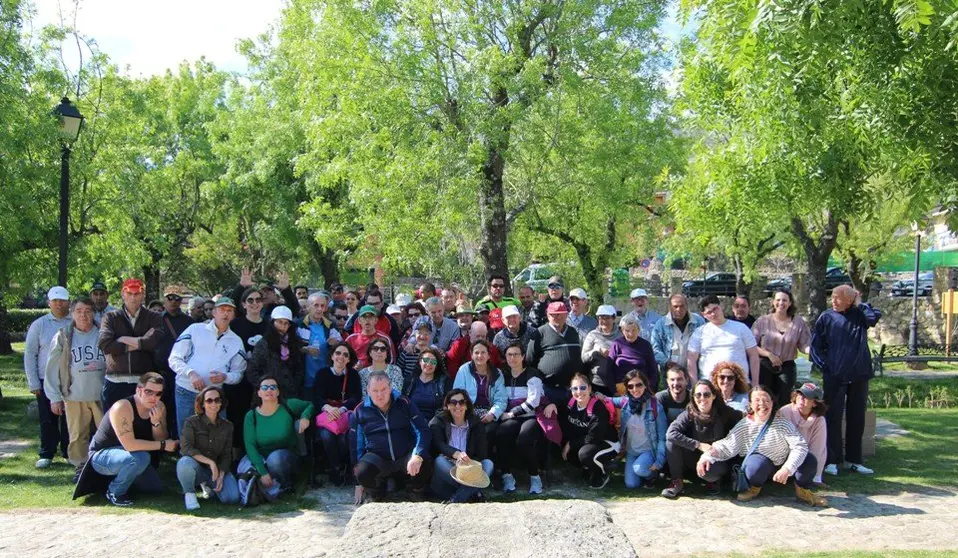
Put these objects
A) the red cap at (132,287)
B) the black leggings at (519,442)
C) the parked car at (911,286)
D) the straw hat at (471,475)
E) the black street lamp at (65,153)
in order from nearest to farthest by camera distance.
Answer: the straw hat at (471,475), the black leggings at (519,442), the red cap at (132,287), the black street lamp at (65,153), the parked car at (911,286)

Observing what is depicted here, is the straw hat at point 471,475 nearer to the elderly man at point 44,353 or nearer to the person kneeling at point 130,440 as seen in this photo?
the person kneeling at point 130,440

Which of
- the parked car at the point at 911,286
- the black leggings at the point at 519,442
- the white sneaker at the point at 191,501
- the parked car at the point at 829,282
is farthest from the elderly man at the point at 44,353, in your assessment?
the parked car at the point at 911,286

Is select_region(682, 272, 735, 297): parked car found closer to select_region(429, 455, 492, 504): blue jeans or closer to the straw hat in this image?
select_region(429, 455, 492, 504): blue jeans

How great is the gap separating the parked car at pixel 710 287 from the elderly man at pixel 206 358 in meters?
26.1

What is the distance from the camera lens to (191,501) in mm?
6762

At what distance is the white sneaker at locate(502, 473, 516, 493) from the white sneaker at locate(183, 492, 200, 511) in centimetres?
282

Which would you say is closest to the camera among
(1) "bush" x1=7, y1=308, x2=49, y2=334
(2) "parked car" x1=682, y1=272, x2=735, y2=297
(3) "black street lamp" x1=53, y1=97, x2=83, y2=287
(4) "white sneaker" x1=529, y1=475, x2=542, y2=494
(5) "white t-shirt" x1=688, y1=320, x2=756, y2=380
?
(4) "white sneaker" x1=529, y1=475, x2=542, y2=494

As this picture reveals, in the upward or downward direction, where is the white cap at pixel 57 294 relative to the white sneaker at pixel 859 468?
upward

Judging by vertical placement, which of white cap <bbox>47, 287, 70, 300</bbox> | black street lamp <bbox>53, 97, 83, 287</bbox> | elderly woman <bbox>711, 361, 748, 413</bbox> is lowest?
elderly woman <bbox>711, 361, 748, 413</bbox>

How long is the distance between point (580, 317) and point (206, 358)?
408cm

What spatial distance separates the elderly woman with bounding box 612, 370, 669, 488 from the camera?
7.45 m

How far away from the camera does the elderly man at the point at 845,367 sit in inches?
316

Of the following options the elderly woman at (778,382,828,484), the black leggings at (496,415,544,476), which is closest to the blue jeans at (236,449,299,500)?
the black leggings at (496,415,544,476)

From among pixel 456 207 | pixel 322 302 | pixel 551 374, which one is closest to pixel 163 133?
pixel 456 207
